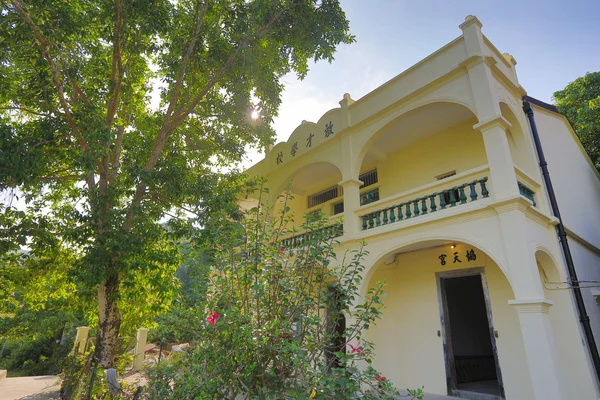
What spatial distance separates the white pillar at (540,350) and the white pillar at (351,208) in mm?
3526

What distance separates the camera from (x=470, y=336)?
9180 mm

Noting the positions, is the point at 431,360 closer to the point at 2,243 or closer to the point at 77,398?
the point at 77,398

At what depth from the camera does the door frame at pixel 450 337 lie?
242 inches

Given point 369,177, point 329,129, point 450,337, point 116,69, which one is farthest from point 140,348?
point 450,337

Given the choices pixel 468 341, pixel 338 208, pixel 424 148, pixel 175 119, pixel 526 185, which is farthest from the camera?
pixel 338 208

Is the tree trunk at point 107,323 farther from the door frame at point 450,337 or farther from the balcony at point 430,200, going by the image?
the door frame at point 450,337

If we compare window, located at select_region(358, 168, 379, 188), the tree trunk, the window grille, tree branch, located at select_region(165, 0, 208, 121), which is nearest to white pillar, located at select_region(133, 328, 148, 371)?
the tree trunk

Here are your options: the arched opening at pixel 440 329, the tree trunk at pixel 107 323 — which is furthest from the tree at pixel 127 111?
the arched opening at pixel 440 329

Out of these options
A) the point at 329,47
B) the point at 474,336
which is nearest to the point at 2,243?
the point at 329,47

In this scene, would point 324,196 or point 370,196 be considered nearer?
point 370,196

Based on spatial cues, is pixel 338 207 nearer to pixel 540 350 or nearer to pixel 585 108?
pixel 540 350

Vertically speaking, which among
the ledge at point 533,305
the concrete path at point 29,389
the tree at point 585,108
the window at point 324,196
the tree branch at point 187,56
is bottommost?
the concrete path at point 29,389

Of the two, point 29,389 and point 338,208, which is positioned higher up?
point 338,208

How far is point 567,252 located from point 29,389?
1361 centimetres
